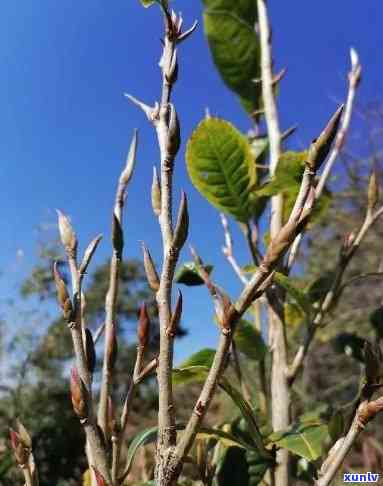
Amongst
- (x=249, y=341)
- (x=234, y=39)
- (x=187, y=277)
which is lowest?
(x=249, y=341)

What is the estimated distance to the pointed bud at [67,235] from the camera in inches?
16.7

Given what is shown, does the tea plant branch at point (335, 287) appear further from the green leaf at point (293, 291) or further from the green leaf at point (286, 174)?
the green leaf at point (286, 174)

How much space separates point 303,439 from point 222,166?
37cm

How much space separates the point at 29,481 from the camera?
0.40 m

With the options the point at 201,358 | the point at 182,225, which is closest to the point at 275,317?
the point at 201,358

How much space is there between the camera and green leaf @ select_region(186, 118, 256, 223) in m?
0.68

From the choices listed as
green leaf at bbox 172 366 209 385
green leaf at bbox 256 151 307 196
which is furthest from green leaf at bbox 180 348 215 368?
green leaf at bbox 256 151 307 196

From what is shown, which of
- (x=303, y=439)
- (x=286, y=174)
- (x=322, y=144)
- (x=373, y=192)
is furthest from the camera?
(x=373, y=192)

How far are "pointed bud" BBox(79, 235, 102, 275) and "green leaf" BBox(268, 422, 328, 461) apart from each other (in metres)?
0.26

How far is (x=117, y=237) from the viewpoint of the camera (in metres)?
0.43

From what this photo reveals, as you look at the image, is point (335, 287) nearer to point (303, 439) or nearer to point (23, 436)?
point (303, 439)

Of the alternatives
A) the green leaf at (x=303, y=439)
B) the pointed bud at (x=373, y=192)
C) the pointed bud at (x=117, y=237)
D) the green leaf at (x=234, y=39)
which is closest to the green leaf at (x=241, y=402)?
the green leaf at (x=303, y=439)

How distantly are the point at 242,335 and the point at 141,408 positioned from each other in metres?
6.55

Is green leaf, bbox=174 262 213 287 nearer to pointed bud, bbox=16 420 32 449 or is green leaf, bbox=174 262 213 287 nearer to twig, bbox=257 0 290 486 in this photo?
twig, bbox=257 0 290 486
